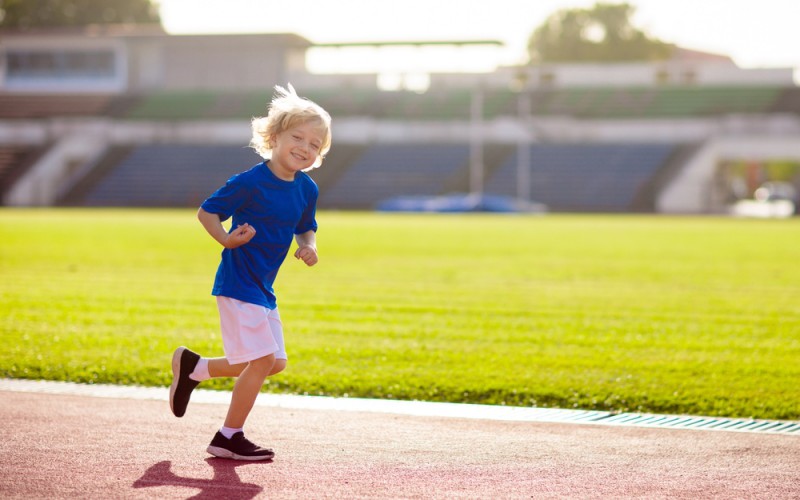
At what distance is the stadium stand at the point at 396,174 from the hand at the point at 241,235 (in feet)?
168

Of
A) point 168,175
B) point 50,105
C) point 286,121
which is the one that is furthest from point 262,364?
point 50,105

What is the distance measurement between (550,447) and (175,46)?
71.4 m

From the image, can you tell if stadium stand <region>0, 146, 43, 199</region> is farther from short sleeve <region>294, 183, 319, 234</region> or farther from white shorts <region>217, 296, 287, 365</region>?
white shorts <region>217, 296, 287, 365</region>

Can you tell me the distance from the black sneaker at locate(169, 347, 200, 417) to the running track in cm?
18

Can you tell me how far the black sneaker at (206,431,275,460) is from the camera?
566 centimetres

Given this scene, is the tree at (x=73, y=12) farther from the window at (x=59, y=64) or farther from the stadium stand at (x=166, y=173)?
the stadium stand at (x=166, y=173)

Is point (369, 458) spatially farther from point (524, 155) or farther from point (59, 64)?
point (59, 64)

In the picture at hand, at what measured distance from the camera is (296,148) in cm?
570

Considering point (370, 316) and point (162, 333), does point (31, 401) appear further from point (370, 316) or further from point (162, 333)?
point (370, 316)

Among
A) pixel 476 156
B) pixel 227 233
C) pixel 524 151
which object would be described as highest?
pixel 227 233

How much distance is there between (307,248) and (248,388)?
2.43ft

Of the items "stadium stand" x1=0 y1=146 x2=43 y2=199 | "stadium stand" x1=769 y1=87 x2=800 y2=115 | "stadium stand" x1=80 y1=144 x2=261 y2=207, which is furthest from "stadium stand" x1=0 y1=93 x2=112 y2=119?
"stadium stand" x1=769 y1=87 x2=800 y2=115

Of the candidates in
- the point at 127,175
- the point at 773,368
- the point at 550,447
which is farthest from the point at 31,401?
the point at 127,175

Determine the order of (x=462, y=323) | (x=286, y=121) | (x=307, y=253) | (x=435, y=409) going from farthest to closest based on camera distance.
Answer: (x=462, y=323), (x=435, y=409), (x=307, y=253), (x=286, y=121)
